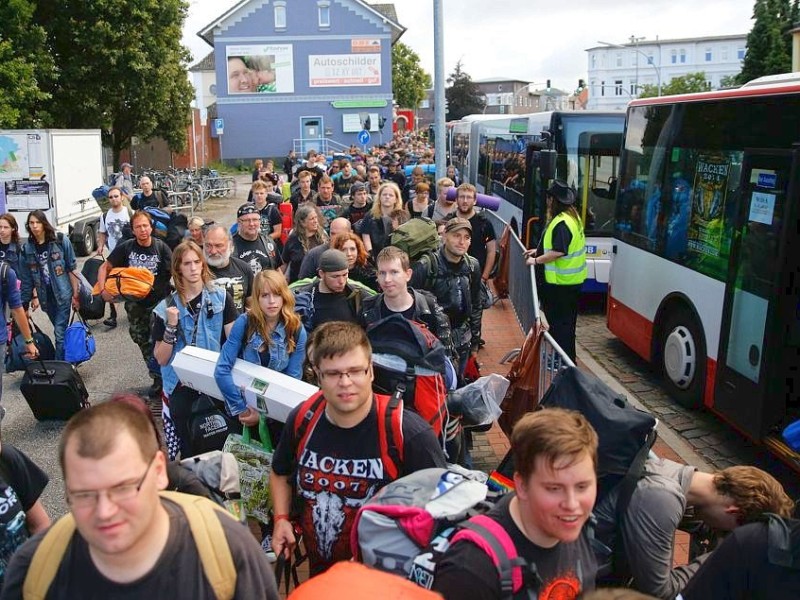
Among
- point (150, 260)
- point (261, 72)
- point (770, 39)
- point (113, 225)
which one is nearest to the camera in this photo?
point (150, 260)

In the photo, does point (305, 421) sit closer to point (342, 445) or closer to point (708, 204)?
point (342, 445)

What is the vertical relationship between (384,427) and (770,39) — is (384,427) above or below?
below

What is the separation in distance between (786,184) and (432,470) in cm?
454

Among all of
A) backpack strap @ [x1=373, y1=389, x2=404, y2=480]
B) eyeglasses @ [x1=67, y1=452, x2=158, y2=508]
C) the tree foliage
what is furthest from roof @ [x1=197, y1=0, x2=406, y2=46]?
eyeglasses @ [x1=67, y1=452, x2=158, y2=508]

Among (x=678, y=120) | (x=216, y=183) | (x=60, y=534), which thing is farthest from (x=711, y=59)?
(x=60, y=534)

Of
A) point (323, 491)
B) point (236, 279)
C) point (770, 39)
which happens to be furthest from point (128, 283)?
point (770, 39)

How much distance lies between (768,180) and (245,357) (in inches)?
170

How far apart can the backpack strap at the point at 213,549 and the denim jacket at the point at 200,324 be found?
3.38 m

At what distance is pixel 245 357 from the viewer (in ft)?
15.6

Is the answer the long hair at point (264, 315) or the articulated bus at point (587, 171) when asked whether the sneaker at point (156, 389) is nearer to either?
the long hair at point (264, 315)

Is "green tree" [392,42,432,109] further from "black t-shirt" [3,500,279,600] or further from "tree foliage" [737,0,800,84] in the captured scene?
"black t-shirt" [3,500,279,600]

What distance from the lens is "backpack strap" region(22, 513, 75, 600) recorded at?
211cm

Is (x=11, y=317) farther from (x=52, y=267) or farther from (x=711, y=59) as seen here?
(x=711, y=59)

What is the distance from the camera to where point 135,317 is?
25.8ft
